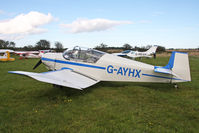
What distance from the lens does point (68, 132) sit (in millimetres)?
2748

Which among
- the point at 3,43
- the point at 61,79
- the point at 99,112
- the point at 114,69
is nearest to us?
the point at 99,112

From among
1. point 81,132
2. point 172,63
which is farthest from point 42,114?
point 172,63

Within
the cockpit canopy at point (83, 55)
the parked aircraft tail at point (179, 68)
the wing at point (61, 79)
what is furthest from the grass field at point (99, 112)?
the cockpit canopy at point (83, 55)

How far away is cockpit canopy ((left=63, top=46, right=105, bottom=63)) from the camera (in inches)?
231

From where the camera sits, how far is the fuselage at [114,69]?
5.40 meters

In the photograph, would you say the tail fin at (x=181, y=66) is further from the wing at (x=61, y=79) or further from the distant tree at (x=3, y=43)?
the distant tree at (x=3, y=43)

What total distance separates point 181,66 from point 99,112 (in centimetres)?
363

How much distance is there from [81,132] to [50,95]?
2.67m

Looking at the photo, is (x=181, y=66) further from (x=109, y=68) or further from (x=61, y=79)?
(x=61, y=79)

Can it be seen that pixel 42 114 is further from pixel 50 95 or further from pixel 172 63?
pixel 172 63

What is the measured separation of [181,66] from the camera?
203 inches

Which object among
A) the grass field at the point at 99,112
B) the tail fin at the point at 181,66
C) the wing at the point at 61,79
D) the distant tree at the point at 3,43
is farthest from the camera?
the distant tree at the point at 3,43

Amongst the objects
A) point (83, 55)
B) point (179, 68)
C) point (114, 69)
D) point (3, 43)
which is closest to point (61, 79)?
point (83, 55)

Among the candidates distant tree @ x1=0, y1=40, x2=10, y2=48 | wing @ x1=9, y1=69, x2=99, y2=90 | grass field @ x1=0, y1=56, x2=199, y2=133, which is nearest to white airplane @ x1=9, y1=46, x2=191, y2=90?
wing @ x1=9, y1=69, x2=99, y2=90
